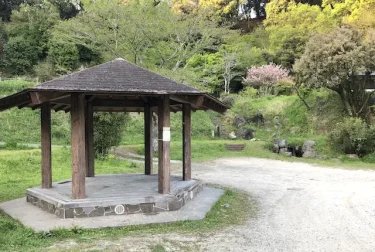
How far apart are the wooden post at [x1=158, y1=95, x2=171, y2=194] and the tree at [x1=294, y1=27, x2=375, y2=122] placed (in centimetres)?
1310

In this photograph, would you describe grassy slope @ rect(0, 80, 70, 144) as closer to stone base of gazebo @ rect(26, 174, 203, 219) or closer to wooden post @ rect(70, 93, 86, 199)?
stone base of gazebo @ rect(26, 174, 203, 219)

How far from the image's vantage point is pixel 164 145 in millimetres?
7449

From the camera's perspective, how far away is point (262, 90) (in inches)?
1151

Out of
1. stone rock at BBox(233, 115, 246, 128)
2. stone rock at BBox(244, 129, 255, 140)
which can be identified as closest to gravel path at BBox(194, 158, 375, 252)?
stone rock at BBox(244, 129, 255, 140)

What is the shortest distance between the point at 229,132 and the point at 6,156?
14509mm

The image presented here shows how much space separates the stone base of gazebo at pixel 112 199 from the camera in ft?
21.7

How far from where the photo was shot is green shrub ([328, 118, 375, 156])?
1677cm

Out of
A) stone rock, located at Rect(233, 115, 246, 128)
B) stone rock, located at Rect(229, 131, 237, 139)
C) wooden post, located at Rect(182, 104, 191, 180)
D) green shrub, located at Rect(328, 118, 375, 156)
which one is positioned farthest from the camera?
stone rock, located at Rect(233, 115, 246, 128)

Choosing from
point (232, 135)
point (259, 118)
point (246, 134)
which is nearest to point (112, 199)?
point (246, 134)

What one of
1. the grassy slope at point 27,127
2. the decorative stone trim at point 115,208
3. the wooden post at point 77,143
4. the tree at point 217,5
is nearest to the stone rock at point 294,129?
the grassy slope at point 27,127

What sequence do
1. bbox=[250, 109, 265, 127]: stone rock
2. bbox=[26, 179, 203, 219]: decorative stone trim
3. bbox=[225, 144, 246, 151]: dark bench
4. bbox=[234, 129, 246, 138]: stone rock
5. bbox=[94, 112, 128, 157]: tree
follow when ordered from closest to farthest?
bbox=[26, 179, 203, 219]: decorative stone trim, bbox=[94, 112, 128, 157]: tree, bbox=[225, 144, 246, 151]: dark bench, bbox=[234, 129, 246, 138]: stone rock, bbox=[250, 109, 265, 127]: stone rock

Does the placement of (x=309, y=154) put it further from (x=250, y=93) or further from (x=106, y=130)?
(x=250, y=93)

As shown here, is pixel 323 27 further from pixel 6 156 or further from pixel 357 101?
pixel 6 156

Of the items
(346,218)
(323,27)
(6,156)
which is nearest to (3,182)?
(6,156)
